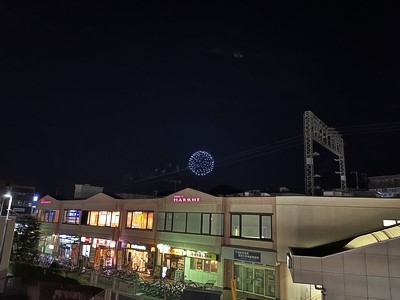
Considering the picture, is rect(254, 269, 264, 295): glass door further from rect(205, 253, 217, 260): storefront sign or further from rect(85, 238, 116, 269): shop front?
rect(85, 238, 116, 269): shop front

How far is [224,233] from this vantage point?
94.8 ft

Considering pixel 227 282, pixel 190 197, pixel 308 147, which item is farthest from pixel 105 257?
pixel 308 147

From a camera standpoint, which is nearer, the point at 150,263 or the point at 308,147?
the point at 308,147

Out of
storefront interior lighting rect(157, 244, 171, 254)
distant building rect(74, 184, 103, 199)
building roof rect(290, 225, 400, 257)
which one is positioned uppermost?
distant building rect(74, 184, 103, 199)

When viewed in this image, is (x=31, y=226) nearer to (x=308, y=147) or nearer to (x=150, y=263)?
(x=150, y=263)

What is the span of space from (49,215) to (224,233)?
121ft

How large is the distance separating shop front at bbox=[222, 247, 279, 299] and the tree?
2316cm

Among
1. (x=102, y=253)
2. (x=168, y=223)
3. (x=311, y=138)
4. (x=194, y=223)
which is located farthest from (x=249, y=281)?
(x=102, y=253)

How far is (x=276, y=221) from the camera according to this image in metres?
25.7

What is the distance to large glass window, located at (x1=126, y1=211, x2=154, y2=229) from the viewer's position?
36156mm

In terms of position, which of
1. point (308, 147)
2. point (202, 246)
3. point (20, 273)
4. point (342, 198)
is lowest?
point (20, 273)

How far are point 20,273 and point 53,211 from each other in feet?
79.4

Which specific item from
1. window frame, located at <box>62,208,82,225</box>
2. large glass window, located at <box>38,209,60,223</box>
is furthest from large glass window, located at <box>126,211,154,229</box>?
large glass window, located at <box>38,209,60,223</box>

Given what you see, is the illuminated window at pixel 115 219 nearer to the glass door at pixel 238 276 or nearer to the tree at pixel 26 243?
the tree at pixel 26 243
